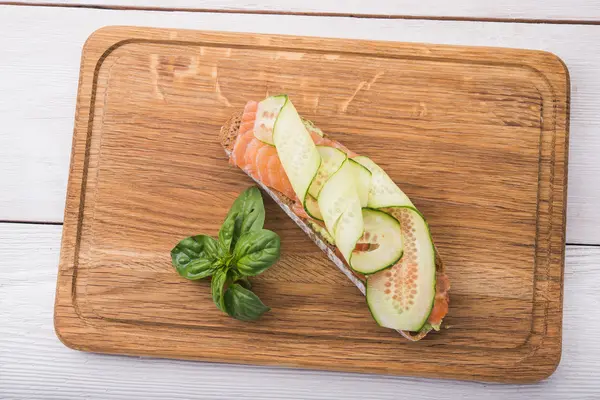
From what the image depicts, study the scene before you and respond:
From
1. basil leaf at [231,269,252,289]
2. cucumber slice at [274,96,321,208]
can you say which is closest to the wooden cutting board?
basil leaf at [231,269,252,289]

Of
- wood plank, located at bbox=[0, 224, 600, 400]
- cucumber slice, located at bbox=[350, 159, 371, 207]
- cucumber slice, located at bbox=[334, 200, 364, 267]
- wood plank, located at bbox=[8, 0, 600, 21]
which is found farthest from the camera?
wood plank, located at bbox=[8, 0, 600, 21]

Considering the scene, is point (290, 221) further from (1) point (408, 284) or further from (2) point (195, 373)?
(2) point (195, 373)

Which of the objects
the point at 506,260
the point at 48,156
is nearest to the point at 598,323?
the point at 506,260

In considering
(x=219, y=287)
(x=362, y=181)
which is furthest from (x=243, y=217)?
(x=362, y=181)

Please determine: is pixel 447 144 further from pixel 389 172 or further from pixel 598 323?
pixel 598 323

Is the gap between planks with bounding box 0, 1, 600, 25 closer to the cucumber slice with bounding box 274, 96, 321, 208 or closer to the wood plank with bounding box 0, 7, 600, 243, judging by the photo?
the wood plank with bounding box 0, 7, 600, 243
